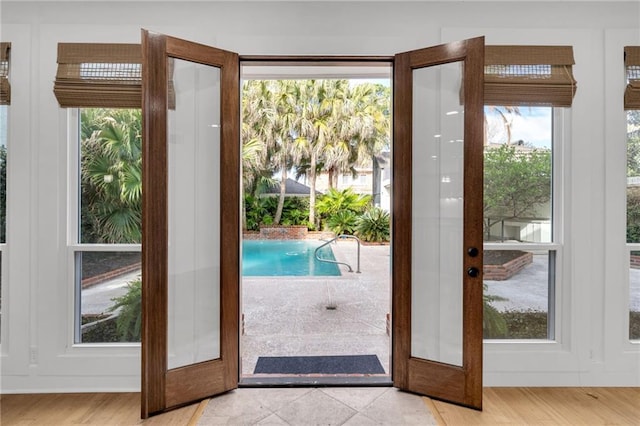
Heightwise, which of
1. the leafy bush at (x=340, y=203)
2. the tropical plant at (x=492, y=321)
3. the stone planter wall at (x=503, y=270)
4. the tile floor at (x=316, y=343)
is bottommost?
the tile floor at (x=316, y=343)

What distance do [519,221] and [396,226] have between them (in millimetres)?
1060

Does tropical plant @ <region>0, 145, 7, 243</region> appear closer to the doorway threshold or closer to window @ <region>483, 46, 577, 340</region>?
the doorway threshold

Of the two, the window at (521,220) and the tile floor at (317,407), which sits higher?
the window at (521,220)

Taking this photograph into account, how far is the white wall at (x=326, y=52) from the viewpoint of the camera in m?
2.45

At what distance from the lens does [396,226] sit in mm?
2428

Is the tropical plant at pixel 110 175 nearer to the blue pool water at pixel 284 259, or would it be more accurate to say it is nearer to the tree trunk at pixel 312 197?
the blue pool water at pixel 284 259

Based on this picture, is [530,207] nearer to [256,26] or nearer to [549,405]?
[549,405]

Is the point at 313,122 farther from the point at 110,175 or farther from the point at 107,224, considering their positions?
the point at 107,224

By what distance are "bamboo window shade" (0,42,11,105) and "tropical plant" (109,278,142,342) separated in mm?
1631

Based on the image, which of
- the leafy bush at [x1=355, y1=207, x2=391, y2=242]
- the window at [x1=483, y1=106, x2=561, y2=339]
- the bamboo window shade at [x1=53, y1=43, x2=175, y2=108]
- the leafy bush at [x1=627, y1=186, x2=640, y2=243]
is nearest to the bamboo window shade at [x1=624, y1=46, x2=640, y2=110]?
the window at [x1=483, y1=106, x2=561, y2=339]

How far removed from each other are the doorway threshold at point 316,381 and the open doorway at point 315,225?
0.01 metres

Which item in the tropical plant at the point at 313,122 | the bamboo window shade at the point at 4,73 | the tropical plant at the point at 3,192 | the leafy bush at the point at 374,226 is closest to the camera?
the bamboo window shade at the point at 4,73

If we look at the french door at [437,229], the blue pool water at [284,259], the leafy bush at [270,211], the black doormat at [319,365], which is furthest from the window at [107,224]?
the leafy bush at [270,211]

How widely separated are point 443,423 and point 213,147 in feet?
7.76
